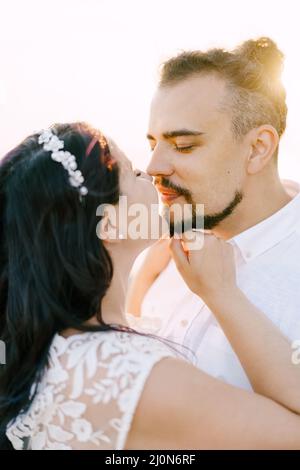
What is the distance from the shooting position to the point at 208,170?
3.23 m

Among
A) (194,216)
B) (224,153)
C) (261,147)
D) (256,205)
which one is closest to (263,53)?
(261,147)

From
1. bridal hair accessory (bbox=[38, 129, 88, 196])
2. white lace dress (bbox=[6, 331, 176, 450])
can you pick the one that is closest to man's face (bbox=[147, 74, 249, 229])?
bridal hair accessory (bbox=[38, 129, 88, 196])

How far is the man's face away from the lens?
126 inches

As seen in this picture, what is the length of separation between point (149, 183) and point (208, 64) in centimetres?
109

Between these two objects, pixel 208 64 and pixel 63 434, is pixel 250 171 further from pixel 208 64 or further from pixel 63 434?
pixel 63 434

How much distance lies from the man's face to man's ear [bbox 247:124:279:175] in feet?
0.14

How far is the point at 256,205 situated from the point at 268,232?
0.77ft

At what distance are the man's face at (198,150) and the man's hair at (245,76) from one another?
0.17ft

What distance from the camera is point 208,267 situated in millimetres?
2543

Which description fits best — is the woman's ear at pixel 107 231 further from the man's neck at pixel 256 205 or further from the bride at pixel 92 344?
the man's neck at pixel 256 205

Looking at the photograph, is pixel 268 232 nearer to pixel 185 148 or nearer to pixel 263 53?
pixel 185 148

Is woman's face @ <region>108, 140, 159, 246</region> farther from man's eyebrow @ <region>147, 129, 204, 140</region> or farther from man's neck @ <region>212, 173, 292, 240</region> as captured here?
man's neck @ <region>212, 173, 292, 240</region>

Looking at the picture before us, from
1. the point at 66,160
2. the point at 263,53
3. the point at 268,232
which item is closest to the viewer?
the point at 66,160

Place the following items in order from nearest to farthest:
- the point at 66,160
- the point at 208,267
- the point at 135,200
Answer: the point at 66,160 → the point at 135,200 → the point at 208,267
